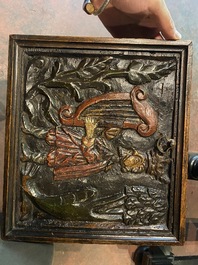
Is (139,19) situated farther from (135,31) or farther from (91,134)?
(91,134)

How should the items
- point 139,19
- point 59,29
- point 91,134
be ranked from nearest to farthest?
point 91,134 → point 139,19 → point 59,29

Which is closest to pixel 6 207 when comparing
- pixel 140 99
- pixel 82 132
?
pixel 82 132

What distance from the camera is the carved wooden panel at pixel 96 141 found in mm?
906

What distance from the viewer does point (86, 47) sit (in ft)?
2.94

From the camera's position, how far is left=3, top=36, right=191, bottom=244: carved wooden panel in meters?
0.91

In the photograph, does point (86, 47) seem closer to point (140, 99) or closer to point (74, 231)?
point (140, 99)

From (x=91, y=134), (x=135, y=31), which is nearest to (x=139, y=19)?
(x=135, y=31)

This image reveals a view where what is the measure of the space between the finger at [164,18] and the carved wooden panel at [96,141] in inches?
3.4

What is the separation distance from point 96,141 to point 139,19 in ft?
1.31

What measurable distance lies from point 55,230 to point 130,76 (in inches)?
17.4

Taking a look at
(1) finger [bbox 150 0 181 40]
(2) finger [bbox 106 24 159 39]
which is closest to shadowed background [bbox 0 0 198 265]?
(2) finger [bbox 106 24 159 39]

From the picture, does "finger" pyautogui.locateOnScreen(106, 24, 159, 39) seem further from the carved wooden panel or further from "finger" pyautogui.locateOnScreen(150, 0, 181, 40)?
the carved wooden panel

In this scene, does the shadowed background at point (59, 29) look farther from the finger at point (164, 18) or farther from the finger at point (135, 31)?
the finger at point (164, 18)

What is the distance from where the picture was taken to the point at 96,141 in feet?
3.00
